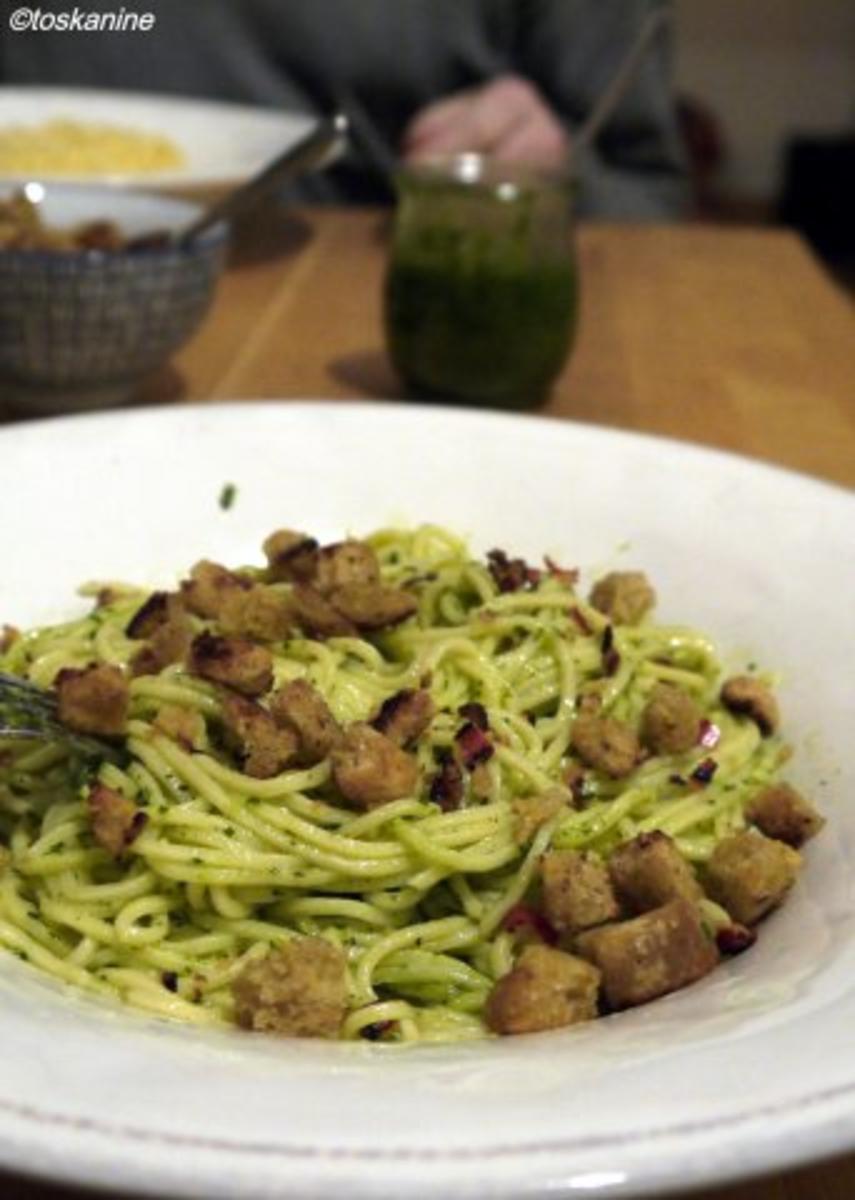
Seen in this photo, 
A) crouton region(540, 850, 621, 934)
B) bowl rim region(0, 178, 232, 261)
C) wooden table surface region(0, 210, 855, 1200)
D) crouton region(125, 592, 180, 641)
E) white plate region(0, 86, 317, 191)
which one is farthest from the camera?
white plate region(0, 86, 317, 191)

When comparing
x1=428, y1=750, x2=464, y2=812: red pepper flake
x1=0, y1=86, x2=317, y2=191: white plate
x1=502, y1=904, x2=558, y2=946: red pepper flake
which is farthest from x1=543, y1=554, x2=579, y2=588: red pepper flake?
x1=0, y1=86, x2=317, y2=191: white plate

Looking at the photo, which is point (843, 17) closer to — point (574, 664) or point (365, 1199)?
point (574, 664)

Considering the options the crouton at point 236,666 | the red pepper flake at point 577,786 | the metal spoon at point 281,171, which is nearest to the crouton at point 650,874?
the red pepper flake at point 577,786

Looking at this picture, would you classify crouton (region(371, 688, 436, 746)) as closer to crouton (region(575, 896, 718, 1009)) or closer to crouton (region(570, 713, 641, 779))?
crouton (region(570, 713, 641, 779))

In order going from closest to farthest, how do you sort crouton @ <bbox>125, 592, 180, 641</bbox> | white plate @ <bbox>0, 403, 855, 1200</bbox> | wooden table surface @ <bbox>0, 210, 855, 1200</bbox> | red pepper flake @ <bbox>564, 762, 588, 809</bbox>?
white plate @ <bbox>0, 403, 855, 1200</bbox> → red pepper flake @ <bbox>564, 762, 588, 809</bbox> → crouton @ <bbox>125, 592, 180, 641</bbox> → wooden table surface @ <bbox>0, 210, 855, 1200</bbox>

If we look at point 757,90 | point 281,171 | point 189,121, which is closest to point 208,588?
point 281,171

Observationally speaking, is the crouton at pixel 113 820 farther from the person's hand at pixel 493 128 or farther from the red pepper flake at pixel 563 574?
the person's hand at pixel 493 128

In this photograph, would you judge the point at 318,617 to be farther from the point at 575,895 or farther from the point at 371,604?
the point at 575,895

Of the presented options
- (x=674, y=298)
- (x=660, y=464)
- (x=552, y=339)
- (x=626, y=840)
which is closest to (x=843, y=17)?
(x=674, y=298)
